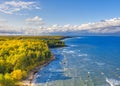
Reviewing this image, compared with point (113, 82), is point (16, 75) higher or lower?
higher

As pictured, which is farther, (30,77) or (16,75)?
(30,77)

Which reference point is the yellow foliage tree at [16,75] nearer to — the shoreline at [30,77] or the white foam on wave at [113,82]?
the shoreline at [30,77]

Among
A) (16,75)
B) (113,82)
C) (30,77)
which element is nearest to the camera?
(113,82)

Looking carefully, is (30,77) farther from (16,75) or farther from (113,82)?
(113,82)

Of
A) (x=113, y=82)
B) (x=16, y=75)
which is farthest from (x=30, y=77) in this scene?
(x=113, y=82)

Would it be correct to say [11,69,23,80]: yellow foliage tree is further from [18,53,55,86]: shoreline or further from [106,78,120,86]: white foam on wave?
[106,78,120,86]: white foam on wave

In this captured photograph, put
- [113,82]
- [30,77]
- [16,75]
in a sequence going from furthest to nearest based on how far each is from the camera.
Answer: [30,77] < [16,75] < [113,82]

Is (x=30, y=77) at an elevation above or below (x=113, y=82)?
above

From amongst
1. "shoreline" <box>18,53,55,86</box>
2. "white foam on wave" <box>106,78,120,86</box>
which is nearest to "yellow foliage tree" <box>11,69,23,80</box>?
"shoreline" <box>18,53,55,86</box>

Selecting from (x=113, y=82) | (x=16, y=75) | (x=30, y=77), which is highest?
(x=16, y=75)

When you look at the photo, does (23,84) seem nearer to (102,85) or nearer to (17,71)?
(17,71)

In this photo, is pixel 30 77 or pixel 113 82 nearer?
pixel 113 82
